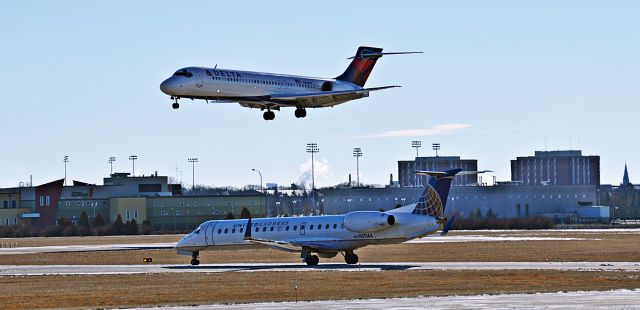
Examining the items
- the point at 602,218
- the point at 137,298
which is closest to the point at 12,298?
the point at 137,298

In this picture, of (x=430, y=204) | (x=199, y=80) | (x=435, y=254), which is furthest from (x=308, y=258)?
(x=435, y=254)

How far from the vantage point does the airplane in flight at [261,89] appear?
58875mm

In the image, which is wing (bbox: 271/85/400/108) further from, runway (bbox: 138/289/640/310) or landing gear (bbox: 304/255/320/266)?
runway (bbox: 138/289/640/310)

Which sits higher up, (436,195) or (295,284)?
(436,195)

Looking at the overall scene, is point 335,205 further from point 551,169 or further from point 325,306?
point 325,306

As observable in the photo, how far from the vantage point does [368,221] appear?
5769 cm

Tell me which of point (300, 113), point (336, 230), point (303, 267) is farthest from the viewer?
point (300, 113)

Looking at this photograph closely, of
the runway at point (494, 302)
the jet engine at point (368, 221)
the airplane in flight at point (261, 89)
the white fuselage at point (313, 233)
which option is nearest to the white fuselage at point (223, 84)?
the airplane in flight at point (261, 89)

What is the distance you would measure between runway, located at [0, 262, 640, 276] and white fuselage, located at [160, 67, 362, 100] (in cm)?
825

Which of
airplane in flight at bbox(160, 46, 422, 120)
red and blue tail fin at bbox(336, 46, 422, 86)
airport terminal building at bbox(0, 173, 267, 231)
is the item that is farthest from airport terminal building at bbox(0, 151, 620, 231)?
airplane in flight at bbox(160, 46, 422, 120)

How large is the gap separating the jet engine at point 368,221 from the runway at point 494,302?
66.4 ft

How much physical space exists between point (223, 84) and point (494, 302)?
27.9 meters

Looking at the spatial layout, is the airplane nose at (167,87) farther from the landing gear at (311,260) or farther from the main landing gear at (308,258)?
the landing gear at (311,260)

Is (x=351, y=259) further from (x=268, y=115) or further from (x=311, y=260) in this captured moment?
(x=268, y=115)
